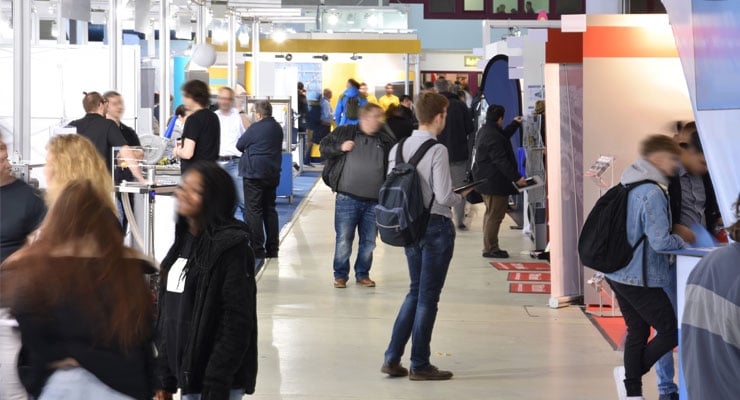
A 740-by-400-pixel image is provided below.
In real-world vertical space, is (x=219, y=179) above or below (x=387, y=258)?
above

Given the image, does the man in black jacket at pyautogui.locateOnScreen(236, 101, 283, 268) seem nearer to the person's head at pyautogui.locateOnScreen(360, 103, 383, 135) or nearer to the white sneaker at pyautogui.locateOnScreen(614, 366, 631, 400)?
the person's head at pyautogui.locateOnScreen(360, 103, 383, 135)

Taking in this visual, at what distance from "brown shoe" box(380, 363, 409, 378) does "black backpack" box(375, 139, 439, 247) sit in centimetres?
80

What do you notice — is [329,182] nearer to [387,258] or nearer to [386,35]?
[387,258]

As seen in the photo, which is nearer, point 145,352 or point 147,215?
point 145,352

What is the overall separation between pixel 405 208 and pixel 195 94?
3.35m

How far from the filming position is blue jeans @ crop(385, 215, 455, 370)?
582 cm

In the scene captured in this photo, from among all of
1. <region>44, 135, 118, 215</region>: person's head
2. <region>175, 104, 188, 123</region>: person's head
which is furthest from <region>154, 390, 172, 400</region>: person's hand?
<region>175, 104, 188, 123</region>: person's head

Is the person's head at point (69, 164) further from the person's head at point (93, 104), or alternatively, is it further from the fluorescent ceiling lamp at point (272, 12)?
the fluorescent ceiling lamp at point (272, 12)

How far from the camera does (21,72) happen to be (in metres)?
A: 8.91

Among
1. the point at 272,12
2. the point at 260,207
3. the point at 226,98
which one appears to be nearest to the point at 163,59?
the point at 226,98

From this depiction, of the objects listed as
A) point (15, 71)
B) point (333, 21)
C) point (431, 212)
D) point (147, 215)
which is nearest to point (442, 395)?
point (431, 212)

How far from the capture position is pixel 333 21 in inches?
1006

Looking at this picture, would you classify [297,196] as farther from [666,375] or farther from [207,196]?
[207,196]

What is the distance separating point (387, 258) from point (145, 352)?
825 centimetres
